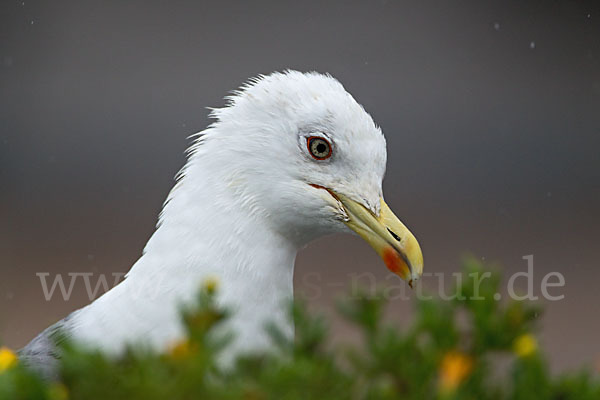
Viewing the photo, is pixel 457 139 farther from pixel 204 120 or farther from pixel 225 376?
pixel 225 376

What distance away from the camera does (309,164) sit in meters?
2.56

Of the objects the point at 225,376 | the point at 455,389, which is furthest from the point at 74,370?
the point at 455,389

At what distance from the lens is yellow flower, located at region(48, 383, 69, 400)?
4.05 ft

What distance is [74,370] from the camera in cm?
122

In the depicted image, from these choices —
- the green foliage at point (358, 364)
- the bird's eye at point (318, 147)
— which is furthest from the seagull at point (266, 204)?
the green foliage at point (358, 364)

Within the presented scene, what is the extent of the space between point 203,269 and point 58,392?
1.17 m

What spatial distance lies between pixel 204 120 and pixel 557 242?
2.94 meters

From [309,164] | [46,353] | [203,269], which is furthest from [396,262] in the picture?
[46,353]

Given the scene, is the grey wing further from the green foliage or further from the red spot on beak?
the green foliage

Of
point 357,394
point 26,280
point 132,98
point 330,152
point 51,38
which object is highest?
point 51,38

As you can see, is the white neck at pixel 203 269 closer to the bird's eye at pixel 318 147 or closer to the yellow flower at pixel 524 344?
the bird's eye at pixel 318 147

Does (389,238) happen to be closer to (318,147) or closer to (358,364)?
(318,147)

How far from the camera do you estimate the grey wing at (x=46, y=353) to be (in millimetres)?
2276

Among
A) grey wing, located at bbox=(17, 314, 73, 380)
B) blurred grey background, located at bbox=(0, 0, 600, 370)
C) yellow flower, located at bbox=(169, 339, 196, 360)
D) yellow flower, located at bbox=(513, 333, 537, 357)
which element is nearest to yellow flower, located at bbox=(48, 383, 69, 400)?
yellow flower, located at bbox=(169, 339, 196, 360)
